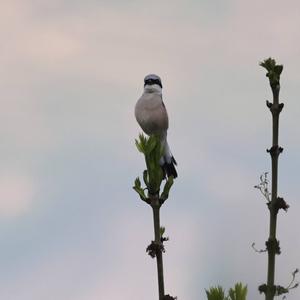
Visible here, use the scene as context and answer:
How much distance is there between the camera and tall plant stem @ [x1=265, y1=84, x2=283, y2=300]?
4160mm

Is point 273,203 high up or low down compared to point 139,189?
down

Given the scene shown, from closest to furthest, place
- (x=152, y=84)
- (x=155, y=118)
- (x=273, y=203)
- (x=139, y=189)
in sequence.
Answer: (x=273, y=203)
(x=139, y=189)
(x=155, y=118)
(x=152, y=84)

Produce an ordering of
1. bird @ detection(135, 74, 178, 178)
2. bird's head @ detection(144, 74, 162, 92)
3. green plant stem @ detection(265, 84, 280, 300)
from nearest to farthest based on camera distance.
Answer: green plant stem @ detection(265, 84, 280, 300), bird @ detection(135, 74, 178, 178), bird's head @ detection(144, 74, 162, 92)

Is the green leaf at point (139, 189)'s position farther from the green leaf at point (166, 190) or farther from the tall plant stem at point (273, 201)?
the tall plant stem at point (273, 201)

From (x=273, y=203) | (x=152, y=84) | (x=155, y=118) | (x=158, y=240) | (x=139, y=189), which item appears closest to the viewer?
(x=158, y=240)

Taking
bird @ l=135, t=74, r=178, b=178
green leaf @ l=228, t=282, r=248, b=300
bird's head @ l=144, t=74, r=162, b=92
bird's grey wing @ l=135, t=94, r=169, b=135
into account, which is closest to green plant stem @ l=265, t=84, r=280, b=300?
green leaf @ l=228, t=282, r=248, b=300

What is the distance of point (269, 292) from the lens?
13.4ft

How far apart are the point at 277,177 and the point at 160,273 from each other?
1.05 m

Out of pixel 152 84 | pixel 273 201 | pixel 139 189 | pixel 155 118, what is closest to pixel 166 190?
pixel 139 189

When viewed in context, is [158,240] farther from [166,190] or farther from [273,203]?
[273,203]

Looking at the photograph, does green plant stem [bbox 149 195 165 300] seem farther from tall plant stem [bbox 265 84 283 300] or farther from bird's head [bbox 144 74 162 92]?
bird's head [bbox 144 74 162 92]

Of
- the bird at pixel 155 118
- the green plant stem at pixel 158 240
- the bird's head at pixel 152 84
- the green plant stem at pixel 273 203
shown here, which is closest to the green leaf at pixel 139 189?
the green plant stem at pixel 158 240

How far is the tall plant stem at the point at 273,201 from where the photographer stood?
416cm

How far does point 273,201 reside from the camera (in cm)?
444
